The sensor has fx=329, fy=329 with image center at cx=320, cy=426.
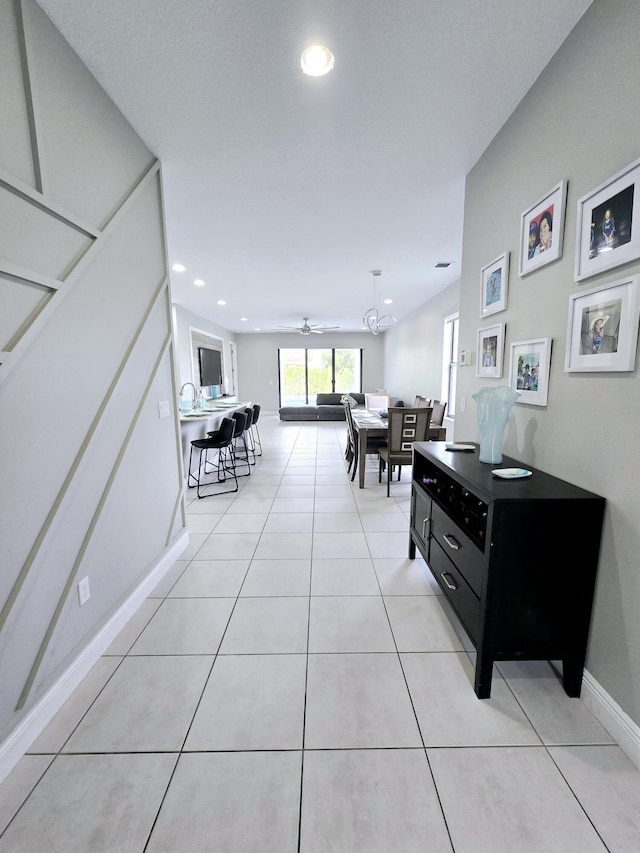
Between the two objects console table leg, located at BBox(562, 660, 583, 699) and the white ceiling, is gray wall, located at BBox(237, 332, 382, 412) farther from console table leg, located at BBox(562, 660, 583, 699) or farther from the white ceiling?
console table leg, located at BBox(562, 660, 583, 699)

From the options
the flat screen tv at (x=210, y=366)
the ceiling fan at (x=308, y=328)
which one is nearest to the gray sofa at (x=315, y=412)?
the flat screen tv at (x=210, y=366)

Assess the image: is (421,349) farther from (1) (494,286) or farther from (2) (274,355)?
(2) (274,355)

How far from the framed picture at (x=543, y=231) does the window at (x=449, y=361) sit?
12.4 ft

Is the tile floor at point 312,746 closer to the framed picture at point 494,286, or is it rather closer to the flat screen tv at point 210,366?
the framed picture at point 494,286

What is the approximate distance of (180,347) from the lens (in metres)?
6.32

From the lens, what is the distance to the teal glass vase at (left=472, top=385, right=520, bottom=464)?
5.57 ft

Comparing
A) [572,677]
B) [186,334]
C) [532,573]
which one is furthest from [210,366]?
[572,677]

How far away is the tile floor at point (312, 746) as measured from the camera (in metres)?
0.98

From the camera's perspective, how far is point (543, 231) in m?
1.58

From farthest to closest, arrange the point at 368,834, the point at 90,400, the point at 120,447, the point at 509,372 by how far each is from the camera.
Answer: the point at 509,372 < the point at 120,447 < the point at 90,400 < the point at 368,834

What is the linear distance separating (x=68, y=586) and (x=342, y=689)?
1.27 meters

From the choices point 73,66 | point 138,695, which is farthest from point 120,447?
point 73,66

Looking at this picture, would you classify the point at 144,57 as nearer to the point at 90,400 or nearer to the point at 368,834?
the point at 90,400

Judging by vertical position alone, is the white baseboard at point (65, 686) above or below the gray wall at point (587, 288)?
below
